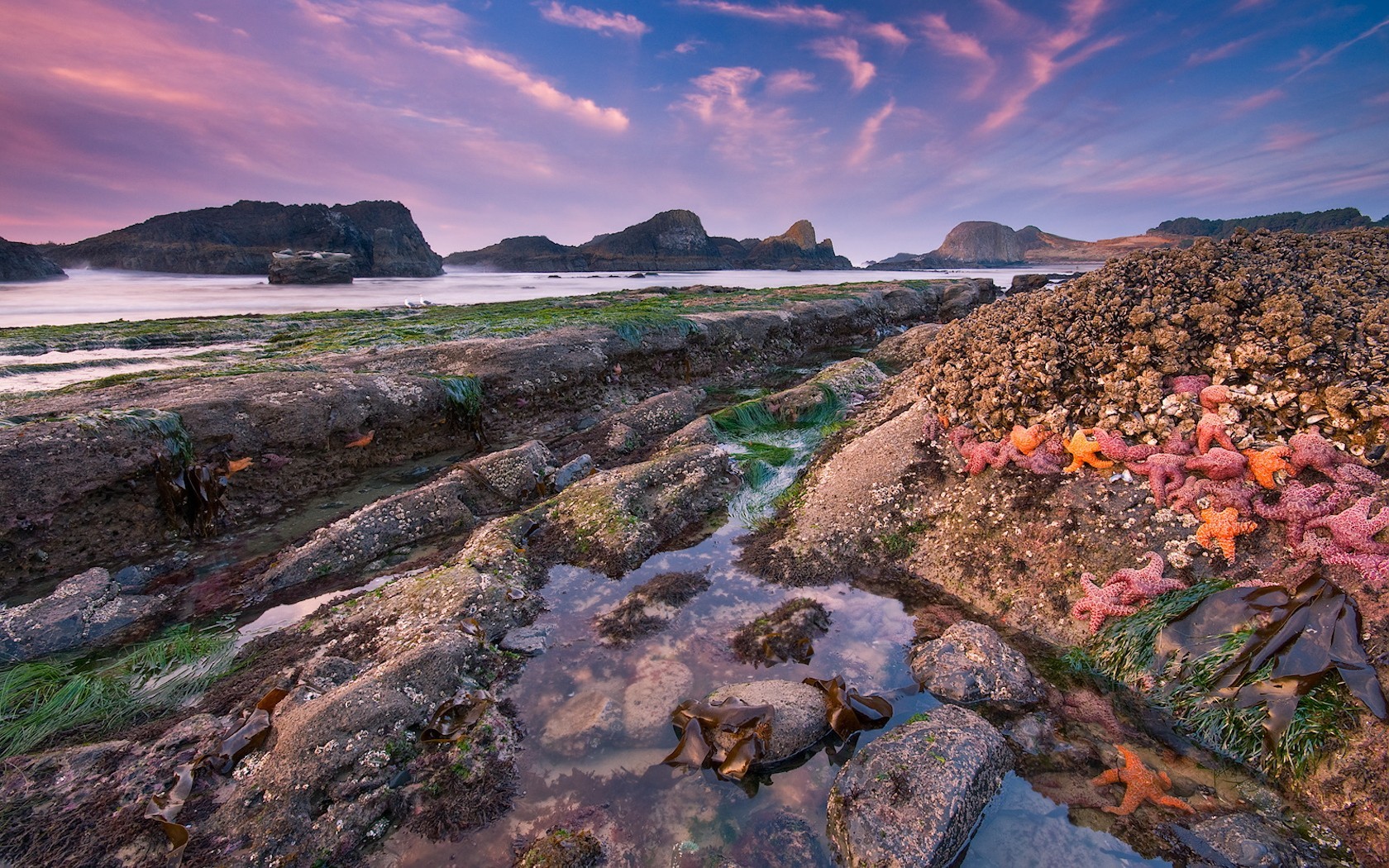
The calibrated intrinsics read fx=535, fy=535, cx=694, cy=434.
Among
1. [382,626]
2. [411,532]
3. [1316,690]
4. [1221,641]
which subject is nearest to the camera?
[1316,690]

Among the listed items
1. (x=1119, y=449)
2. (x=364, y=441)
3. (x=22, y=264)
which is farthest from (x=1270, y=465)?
(x=22, y=264)

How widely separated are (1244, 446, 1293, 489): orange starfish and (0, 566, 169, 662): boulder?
415 inches

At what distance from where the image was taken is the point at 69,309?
105ft

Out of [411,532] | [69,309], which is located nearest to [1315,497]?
[411,532]

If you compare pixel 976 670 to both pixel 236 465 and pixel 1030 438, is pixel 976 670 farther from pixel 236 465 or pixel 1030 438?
pixel 236 465

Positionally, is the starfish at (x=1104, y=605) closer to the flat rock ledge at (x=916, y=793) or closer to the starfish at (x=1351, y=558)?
the starfish at (x=1351, y=558)

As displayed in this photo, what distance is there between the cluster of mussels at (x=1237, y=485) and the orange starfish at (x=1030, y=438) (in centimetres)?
21

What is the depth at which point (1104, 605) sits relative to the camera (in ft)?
15.4

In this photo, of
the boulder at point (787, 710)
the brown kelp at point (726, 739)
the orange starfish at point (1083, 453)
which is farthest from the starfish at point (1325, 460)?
the brown kelp at point (726, 739)

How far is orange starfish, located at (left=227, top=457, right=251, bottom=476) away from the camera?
7734mm

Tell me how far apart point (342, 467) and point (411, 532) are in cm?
308

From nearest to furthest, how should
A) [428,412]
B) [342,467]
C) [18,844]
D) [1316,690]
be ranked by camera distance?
1. [18,844]
2. [1316,690]
3. [342,467]
4. [428,412]

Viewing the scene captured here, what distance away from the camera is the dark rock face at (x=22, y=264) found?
59.8m

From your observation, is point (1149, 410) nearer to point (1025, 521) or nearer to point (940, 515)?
point (1025, 521)
